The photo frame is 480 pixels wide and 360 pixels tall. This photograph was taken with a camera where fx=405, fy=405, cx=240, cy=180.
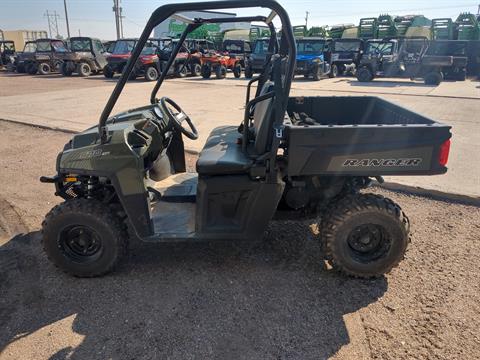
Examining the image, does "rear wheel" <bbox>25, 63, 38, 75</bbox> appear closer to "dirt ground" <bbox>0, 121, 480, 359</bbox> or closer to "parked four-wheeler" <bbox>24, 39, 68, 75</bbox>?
"parked four-wheeler" <bbox>24, 39, 68, 75</bbox>

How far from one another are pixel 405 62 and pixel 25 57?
20144 mm

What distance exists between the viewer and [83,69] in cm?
2178

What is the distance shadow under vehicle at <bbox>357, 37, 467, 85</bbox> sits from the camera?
18016mm

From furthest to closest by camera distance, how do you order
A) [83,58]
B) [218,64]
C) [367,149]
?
[83,58] < [218,64] < [367,149]

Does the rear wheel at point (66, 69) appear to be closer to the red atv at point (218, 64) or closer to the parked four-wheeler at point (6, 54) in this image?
the red atv at point (218, 64)

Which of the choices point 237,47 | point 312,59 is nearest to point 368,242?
point 312,59

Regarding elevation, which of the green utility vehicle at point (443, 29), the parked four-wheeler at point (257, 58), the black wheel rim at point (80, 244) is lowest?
the black wheel rim at point (80, 244)

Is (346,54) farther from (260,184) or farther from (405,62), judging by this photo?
(260,184)

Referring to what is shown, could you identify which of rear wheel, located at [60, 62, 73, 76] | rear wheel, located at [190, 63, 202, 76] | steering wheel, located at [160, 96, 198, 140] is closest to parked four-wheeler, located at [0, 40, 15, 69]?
rear wheel, located at [60, 62, 73, 76]

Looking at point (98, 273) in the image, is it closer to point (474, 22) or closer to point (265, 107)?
point (265, 107)

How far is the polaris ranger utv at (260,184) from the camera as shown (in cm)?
270

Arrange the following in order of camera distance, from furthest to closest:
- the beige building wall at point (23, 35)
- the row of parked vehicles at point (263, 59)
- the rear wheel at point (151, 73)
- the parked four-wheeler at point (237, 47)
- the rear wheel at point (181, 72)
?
the beige building wall at point (23, 35), the parked four-wheeler at point (237, 47), the rear wheel at point (181, 72), the rear wheel at point (151, 73), the row of parked vehicles at point (263, 59)

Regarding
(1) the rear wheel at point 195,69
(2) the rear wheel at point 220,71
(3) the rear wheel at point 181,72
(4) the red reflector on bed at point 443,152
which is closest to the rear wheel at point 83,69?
(3) the rear wheel at point 181,72

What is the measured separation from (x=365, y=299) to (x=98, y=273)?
1.94 m
